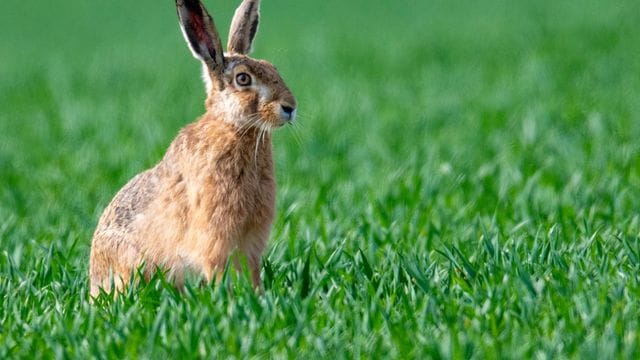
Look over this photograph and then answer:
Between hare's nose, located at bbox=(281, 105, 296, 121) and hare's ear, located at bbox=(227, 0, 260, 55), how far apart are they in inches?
25.5

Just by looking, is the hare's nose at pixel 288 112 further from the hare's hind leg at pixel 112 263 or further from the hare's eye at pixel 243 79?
the hare's hind leg at pixel 112 263

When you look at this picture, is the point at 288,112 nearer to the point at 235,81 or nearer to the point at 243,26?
the point at 235,81

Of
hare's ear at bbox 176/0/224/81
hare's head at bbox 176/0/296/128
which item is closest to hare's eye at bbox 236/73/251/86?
hare's head at bbox 176/0/296/128

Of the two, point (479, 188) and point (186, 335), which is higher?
point (186, 335)

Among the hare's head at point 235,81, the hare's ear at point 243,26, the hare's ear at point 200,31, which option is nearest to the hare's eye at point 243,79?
the hare's head at point 235,81

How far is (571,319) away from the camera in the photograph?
4.92 metres

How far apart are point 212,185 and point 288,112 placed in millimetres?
446

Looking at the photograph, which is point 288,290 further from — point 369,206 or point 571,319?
point 369,206

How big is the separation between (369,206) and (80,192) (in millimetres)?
2107

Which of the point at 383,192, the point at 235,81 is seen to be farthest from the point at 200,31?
the point at 383,192

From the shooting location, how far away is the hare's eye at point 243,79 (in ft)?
17.6

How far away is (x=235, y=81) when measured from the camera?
5.39 m

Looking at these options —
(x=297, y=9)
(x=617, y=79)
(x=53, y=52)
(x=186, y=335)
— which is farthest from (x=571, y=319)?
(x=297, y=9)

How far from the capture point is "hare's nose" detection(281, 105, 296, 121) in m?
5.26
